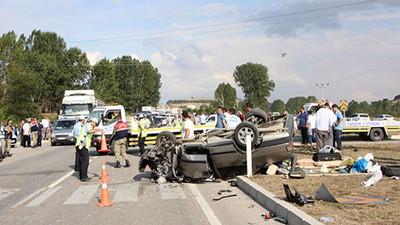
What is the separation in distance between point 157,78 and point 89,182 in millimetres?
102453

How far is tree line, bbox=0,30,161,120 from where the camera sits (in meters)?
47.4

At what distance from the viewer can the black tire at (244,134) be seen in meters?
10.7

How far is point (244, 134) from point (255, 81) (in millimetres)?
106379

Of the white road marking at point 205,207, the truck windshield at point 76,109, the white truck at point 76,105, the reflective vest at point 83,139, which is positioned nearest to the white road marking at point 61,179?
the reflective vest at point 83,139

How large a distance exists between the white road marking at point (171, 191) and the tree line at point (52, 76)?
31.8 meters

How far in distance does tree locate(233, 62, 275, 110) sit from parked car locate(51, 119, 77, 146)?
87.9 meters

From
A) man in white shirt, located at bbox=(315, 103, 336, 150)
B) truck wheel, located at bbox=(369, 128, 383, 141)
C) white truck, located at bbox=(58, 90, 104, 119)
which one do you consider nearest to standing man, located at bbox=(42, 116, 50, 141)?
white truck, located at bbox=(58, 90, 104, 119)

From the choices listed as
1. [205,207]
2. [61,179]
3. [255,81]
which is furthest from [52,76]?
[205,207]

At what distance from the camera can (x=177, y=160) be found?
10.8m

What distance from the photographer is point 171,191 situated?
9.89 metres

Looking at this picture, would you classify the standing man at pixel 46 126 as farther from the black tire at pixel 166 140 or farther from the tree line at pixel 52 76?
the black tire at pixel 166 140

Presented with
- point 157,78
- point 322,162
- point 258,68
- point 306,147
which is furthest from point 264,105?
point 322,162

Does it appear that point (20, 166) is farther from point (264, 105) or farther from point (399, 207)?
point (264, 105)

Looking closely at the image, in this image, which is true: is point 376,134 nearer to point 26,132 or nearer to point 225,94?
point 26,132
